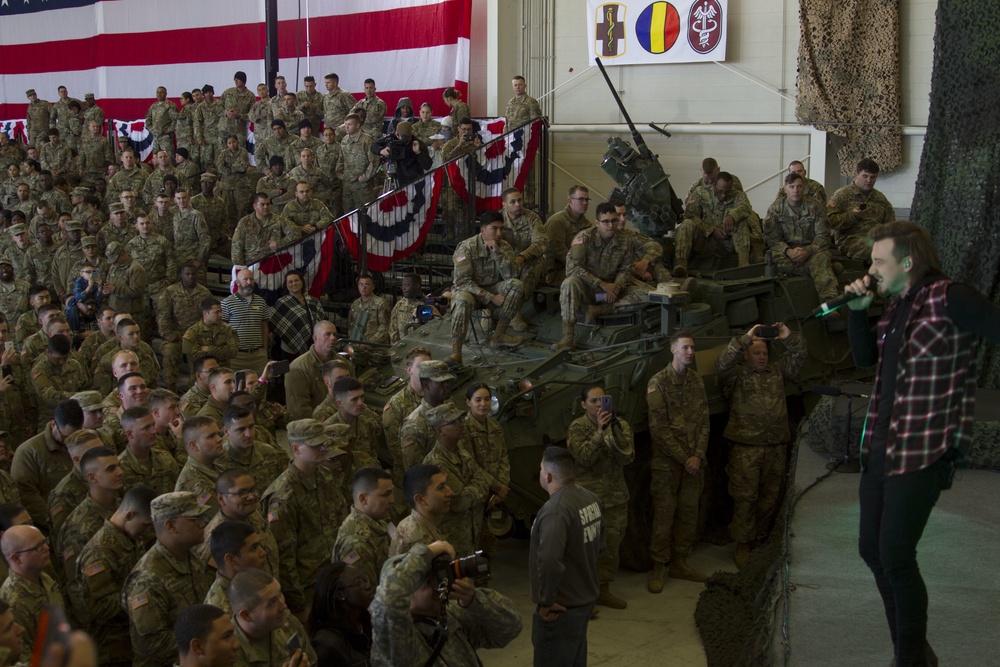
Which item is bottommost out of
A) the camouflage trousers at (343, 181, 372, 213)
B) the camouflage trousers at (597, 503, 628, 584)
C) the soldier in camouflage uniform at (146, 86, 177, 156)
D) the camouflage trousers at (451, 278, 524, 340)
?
the camouflage trousers at (597, 503, 628, 584)

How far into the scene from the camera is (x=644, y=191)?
11336 mm

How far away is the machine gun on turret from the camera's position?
37.1 feet

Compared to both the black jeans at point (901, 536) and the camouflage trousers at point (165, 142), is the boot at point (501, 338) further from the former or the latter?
the camouflage trousers at point (165, 142)

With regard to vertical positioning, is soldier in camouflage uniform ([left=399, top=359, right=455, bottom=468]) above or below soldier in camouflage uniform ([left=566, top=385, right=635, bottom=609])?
above

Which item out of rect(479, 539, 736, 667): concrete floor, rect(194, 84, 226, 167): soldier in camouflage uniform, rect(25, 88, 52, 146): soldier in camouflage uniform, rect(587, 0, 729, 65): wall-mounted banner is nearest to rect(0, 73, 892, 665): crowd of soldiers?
rect(479, 539, 736, 667): concrete floor

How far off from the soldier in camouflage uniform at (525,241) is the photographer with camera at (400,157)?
413 centimetres

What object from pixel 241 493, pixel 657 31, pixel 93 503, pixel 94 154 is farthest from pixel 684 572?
pixel 94 154

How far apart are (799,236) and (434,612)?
7269 millimetres

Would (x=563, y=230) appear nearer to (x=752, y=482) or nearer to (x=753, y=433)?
(x=753, y=433)

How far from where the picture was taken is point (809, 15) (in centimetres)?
1391

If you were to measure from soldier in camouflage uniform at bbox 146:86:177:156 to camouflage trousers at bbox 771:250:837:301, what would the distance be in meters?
11.4

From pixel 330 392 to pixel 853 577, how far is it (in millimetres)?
3905

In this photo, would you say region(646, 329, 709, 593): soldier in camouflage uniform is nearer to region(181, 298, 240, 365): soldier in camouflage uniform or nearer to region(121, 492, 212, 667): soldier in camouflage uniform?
region(181, 298, 240, 365): soldier in camouflage uniform

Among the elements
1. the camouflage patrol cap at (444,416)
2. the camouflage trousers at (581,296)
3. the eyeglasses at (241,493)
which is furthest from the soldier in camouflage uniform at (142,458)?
the camouflage trousers at (581,296)
